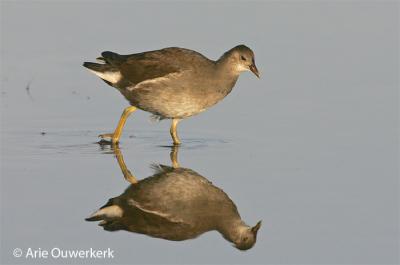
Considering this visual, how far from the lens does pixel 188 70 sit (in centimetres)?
1308

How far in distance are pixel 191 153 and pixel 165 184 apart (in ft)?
5.48

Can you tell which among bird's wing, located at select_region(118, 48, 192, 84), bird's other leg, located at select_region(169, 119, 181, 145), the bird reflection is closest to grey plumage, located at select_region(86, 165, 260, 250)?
the bird reflection

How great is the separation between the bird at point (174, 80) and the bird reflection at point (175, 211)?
192 centimetres

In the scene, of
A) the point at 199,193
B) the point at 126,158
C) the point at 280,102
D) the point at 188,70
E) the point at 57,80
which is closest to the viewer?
A: the point at 199,193

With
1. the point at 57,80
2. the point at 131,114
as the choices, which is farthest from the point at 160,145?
the point at 57,80

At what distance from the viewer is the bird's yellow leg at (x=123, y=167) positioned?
11152 mm

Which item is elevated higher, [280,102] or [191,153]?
[280,102]

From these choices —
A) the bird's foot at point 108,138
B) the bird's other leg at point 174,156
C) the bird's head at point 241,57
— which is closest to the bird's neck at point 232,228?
the bird's other leg at point 174,156

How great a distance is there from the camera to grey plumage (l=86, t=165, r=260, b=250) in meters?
9.66

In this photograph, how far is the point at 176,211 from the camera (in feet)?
33.5

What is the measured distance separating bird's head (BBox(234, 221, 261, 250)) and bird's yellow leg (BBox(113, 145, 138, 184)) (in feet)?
5.87

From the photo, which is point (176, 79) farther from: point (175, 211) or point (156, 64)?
point (175, 211)

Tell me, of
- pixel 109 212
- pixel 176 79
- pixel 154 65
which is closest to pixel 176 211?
pixel 109 212

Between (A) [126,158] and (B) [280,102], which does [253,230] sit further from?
(B) [280,102]
